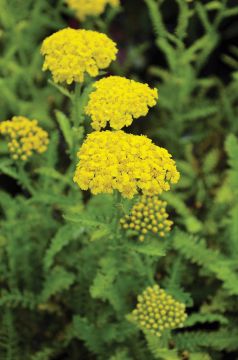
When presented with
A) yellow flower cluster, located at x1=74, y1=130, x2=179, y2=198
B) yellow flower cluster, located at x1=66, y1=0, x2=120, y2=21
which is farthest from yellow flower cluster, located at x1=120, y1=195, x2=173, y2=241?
yellow flower cluster, located at x1=66, y1=0, x2=120, y2=21

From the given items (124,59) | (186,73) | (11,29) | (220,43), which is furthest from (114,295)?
(220,43)

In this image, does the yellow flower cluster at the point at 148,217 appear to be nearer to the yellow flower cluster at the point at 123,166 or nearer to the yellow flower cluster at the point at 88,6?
the yellow flower cluster at the point at 123,166

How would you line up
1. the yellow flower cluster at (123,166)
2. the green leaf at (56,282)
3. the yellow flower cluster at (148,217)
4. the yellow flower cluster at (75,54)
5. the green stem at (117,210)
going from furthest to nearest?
the green leaf at (56,282) < the yellow flower cluster at (148,217) < the yellow flower cluster at (75,54) < the green stem at (117,210) < the yellow flower cluster at (123,166)

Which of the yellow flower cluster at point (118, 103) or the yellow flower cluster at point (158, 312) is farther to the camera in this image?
the yellow flower cluster at point (158, 312)

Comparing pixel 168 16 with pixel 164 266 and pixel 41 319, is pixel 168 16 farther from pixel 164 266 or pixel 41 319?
pixel 41 319

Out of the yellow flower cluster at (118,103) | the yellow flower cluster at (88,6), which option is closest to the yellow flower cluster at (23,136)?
the yellow flower cluster at (118,103)

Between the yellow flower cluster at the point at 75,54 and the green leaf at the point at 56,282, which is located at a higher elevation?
the yellow flower cluster at the point at 75,54

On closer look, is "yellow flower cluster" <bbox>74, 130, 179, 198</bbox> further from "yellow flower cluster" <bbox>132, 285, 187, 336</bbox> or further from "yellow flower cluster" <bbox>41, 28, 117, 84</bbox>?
"yellow flower cluster" <bbox>132, 285, 187, 336</bbox>

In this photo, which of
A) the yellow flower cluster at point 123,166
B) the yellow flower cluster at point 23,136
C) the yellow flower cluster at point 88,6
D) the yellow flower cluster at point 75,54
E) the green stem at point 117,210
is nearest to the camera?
the yellow flower cluster at point 123,166
